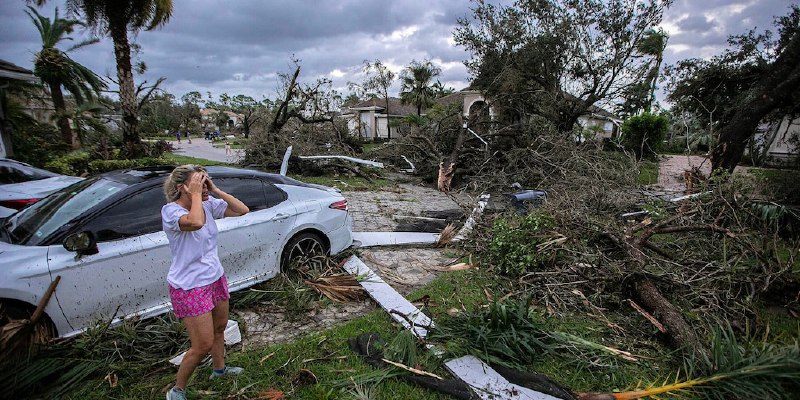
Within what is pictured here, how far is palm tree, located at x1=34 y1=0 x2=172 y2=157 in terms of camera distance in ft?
41.5

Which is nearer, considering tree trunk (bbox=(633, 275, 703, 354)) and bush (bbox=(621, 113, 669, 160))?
tree trunk (bbox=(633, 275, 703, 354))

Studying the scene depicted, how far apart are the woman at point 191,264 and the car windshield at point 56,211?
1.53 metres

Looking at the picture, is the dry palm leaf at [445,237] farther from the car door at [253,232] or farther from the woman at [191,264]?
the woman at [191,264]

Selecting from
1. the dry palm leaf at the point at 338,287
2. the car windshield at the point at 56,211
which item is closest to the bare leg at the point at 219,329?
the dry palm leaf at the point at 338,287

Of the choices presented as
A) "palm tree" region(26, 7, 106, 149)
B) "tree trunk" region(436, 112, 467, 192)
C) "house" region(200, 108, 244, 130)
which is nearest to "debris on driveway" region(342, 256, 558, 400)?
"tree trunk" region(436, 112, 467, 192)

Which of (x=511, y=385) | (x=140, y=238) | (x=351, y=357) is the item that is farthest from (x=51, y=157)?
(x=511, y=385)

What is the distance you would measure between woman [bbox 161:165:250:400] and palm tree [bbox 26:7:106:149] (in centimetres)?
1945

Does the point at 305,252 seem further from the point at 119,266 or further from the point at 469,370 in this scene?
the point at 469,370

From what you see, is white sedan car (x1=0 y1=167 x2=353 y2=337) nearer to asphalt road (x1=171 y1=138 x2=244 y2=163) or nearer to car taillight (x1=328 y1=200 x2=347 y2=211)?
car taillight (x1=328 y1=200 x2=347 y2=211)

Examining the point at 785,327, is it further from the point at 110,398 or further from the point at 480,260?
the point at 110,398

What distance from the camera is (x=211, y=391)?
2.82m

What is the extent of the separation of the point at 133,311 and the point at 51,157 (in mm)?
14288

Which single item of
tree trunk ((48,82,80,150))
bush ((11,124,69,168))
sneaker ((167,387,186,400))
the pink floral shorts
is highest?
tree trunk ((48,82,80,150))

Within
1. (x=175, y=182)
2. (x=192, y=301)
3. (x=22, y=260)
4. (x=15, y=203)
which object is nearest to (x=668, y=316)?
(x=192, y=301)
